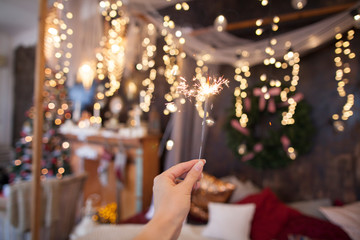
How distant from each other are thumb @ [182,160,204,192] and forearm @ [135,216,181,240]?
10 cm

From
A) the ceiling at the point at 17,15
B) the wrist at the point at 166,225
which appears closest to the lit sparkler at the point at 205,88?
the wrist at the point at 166,225

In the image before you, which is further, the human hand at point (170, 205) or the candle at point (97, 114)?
the candle at point (97, 114)

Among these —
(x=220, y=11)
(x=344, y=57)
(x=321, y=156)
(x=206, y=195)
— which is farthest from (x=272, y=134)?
(x=220, y=11)

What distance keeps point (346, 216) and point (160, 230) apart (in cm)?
158

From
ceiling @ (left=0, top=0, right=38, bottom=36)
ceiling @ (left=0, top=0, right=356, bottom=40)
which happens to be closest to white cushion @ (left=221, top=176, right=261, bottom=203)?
ceiling @ (left=0, top=0, right=356, bottom=40)

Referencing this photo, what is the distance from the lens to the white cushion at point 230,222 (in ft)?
5.41

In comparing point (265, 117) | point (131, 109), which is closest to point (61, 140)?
point (131, 109)

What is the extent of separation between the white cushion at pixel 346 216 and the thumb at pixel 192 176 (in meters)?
1.18

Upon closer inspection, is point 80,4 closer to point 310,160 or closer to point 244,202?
point 244,202

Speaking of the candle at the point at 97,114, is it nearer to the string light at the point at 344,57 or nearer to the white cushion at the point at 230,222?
the white cushion at the point at 230,222

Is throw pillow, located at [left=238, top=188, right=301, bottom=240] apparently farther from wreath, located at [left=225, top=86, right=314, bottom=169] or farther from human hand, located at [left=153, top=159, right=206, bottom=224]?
human hand, located at [left=153, top=159, right=206, bottom=224]

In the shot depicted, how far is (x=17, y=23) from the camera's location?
4023 mm

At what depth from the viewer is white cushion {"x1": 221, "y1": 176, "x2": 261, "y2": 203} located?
2.14m

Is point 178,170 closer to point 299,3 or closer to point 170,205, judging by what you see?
point 170,205
